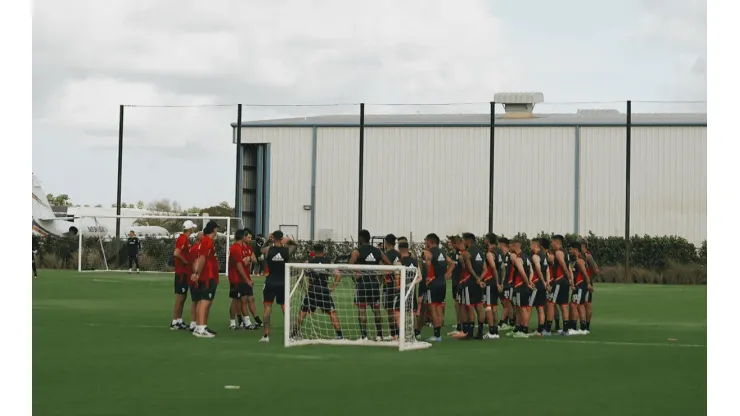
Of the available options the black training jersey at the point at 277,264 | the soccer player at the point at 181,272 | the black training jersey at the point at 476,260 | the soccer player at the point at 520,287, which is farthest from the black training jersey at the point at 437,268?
the soccer player at the point at 181,272

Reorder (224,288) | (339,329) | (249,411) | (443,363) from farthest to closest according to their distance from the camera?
(224,288), (339,329), (443,363), (249,411)

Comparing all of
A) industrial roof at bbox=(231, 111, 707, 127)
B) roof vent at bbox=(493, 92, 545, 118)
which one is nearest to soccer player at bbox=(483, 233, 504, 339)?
industrial roof at bbox=(231, 111, 707, 127)

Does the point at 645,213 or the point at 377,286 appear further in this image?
the point at 645,213

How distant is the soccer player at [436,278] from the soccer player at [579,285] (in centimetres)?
274

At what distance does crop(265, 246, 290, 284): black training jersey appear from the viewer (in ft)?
59.6

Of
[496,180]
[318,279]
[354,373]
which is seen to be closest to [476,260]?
[318,279]

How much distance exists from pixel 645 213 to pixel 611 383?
41524 mm

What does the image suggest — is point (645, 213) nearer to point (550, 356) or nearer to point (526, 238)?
point (526, 238)

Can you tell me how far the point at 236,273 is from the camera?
64.3 feet

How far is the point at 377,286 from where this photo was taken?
18547mm

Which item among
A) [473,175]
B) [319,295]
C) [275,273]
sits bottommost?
[319,295]

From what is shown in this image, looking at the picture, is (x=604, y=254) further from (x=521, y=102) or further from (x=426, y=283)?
(x=426, y=283)

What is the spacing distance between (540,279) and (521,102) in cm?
4224
